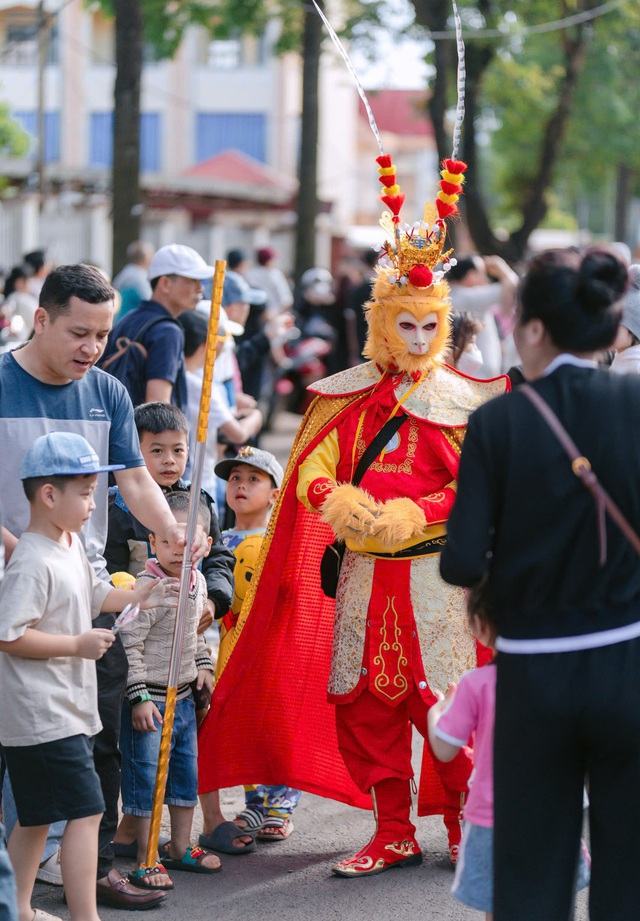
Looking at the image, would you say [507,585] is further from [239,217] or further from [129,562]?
[239,217]

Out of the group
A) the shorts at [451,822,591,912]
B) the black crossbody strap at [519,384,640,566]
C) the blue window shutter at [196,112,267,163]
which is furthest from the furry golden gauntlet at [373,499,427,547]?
the blue window shutter at [196,112,267,163]

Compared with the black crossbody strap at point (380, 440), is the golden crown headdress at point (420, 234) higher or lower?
higher

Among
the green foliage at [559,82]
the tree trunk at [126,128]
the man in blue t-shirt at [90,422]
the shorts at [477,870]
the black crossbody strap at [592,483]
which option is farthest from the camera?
the green foliage at [559,82]

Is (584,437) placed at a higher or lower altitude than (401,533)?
higher

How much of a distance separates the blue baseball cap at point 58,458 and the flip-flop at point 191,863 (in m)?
1.64

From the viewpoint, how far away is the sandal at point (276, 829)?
517cm

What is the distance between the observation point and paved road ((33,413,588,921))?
4.47 meters

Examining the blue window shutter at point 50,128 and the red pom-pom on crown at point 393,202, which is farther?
the blue window shutter at point 50,128

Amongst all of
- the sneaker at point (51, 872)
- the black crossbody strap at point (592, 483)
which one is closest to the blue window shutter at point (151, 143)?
the sneaker at point (51, 872)

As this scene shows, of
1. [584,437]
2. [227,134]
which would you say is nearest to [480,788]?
[584,437]

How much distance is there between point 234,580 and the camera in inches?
212

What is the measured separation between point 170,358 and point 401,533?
184cm

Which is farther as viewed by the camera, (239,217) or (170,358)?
(239,217)

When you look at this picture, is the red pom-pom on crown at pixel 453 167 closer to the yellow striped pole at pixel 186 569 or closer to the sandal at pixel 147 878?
the yellow striped pole at pixel 186 569
